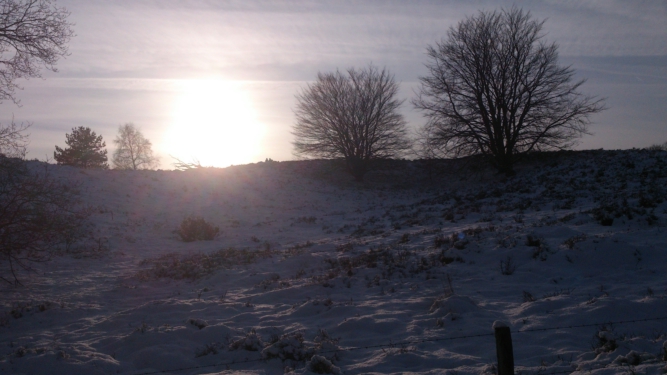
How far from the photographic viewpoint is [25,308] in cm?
840

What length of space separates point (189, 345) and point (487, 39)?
84.2 feet

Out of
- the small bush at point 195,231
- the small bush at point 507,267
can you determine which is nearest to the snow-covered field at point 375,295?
the small bush at point 507,267

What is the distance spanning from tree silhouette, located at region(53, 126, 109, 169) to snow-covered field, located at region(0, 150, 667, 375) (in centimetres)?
2855

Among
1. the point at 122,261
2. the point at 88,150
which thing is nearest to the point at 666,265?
the point at 122,261

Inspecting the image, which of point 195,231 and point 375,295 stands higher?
point 195,231

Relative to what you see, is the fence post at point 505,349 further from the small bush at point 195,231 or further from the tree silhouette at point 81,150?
the tree silhouette at point 81,150

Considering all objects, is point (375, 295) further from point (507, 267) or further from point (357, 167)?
point (357, 167)

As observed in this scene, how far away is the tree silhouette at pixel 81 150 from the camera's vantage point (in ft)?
138

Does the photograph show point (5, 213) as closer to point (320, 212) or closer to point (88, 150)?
point (320, 212)

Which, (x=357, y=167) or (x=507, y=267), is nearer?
(x=507, y=267)

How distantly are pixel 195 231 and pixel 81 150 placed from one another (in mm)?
32561

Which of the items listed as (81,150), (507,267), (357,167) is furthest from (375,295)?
(81,150)

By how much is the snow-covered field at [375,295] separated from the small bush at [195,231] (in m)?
0.47

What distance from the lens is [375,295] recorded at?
28.4 ft
